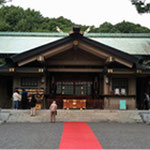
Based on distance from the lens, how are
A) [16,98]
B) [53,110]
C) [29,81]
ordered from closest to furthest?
[53,110] < [16,98] < [29,81]

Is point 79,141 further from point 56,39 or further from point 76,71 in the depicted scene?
point 56,39

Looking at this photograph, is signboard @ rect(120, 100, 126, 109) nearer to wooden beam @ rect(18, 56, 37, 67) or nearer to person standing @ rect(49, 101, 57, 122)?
person standing @ rect(49, 101, 57, 122)

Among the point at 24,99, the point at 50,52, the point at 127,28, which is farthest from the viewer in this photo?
the point at 127,28

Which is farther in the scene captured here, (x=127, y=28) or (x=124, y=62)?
(x=127, y=28)

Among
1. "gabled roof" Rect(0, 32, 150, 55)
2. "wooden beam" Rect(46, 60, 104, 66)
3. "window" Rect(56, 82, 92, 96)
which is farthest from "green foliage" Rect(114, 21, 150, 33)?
"wooden beam" Rect(46, 60, 104, 66)

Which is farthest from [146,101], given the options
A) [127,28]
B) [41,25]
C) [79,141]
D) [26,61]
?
[41,25]

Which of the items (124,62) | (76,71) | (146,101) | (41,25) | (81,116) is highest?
(41,25)

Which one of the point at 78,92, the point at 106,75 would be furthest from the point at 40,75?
the point at 106,75

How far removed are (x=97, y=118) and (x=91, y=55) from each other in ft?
16.1

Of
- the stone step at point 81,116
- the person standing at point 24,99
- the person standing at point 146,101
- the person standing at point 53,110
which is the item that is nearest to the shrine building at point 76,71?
the person standing at point 24,99

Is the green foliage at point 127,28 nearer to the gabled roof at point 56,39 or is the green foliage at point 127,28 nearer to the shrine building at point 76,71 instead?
the gabled roof at point 56,39

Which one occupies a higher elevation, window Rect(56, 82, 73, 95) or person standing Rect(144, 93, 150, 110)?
window Rect(56, 82, 73, 95)

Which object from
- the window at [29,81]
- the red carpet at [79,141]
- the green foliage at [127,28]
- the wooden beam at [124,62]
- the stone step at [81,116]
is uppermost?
the green foliage at [127,28]

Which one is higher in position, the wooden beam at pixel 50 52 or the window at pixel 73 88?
the wooden beam at pixel 50 52
